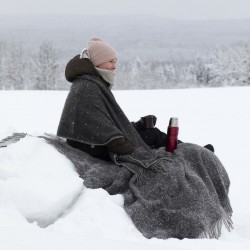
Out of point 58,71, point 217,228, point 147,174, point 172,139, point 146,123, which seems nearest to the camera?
point 217,228

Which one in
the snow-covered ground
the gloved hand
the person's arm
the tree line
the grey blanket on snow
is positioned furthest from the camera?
the tree line

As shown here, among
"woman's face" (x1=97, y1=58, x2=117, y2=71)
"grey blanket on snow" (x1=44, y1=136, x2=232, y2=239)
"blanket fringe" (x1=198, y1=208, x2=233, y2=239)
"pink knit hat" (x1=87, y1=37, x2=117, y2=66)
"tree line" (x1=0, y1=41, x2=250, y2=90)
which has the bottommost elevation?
"tree line" (x1=0, y1=41, x2=250, y2=90)

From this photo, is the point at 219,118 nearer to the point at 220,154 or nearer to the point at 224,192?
the point at 220,154

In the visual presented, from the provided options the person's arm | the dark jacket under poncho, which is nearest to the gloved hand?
the dark jacket under poncho

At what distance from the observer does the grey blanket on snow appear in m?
3.04

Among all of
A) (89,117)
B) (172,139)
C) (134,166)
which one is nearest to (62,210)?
(134,166)

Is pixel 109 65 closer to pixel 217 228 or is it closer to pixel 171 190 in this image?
pixel 171 190

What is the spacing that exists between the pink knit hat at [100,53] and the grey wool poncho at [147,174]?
22 centimetres

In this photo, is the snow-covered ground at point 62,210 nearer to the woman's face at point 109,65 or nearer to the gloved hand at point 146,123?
the woman's face at point 109,65

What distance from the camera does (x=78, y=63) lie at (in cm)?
370

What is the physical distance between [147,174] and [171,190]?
204mm

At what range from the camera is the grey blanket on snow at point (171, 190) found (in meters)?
3.04

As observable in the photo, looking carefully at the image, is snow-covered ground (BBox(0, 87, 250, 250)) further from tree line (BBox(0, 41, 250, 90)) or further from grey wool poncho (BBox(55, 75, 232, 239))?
tree line (BBox(0, 41, 250, 90))

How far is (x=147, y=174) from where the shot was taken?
129 inches
